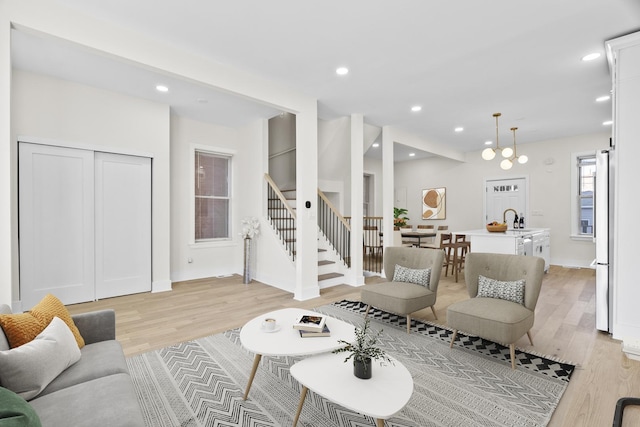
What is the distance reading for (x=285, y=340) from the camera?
2.08 meters

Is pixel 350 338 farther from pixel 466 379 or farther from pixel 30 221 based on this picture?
pixel 30 221

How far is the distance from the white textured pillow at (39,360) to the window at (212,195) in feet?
13.4

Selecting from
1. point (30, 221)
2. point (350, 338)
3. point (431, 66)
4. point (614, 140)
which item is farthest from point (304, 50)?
point (30, 221)

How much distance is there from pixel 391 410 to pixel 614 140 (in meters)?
3.44

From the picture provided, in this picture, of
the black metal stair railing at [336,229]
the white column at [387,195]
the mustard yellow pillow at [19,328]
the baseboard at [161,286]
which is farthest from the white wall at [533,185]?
the mustard yellow pillow at [19,328]

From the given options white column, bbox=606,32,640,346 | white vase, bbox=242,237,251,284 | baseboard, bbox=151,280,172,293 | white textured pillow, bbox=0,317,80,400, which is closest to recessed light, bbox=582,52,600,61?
white column, bbox=606,32,640,346

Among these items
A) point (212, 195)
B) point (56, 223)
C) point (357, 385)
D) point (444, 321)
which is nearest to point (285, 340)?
point (357, 385)

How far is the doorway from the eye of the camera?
→ 760 cm

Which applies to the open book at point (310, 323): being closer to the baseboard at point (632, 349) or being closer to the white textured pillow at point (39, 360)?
the white textured pillow at point (39, 360)

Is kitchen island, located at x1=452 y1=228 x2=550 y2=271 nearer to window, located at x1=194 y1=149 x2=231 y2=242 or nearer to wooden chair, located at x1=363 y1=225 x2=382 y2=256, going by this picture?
wooden chair, located at x1=363 y1=225 x2=382 y2=256

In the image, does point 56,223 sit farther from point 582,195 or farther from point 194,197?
point 582,195

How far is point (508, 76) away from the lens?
12.8 feet

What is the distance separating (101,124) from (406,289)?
4.58 metres

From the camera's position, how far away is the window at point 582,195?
6789 mm
